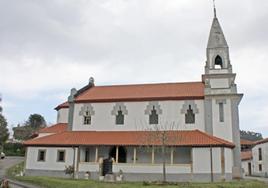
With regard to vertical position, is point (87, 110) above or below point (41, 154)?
above

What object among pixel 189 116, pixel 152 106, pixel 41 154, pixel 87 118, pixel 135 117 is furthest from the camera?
pixel 87 118

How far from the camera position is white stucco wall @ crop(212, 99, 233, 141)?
34.9m

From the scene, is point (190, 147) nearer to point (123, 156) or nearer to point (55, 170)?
point (123, 156)

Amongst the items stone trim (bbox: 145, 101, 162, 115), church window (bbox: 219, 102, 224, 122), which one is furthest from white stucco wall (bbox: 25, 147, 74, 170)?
church window (bbox: 219, 102, 224, 122)

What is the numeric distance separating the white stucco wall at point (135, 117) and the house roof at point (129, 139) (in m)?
0.87

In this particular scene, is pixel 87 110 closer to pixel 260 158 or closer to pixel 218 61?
pixel 218 61

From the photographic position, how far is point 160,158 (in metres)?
35.1

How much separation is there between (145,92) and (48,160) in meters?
13.6

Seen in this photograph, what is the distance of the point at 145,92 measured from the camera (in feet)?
132

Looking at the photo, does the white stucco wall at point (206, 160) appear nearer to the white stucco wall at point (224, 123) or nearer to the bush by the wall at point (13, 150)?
the white stucco wall at point (224, 123)

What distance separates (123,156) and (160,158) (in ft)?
13.5

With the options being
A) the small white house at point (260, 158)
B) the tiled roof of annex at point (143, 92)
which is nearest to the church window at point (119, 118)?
the tiled roof of annex at point (143, 92)

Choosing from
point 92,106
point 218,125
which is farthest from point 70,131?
point 218,125

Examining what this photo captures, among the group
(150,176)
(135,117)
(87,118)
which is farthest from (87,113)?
(150,176)
